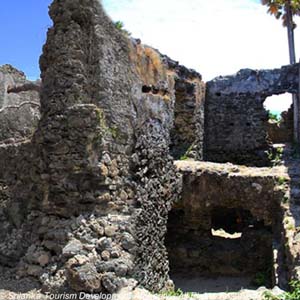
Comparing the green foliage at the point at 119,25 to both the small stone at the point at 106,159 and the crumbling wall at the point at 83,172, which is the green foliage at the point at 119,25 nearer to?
the crumbling wall at the point at 83,172

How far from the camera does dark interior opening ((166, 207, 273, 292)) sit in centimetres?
1055

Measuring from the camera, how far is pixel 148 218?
727 cm

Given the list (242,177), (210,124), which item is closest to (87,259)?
A: (242,177)

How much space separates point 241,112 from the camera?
599 inches

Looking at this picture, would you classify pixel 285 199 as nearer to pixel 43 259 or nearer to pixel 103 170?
pixel 103 170

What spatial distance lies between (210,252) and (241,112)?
6.00m

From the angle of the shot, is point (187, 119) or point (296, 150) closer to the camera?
point (296, 150)

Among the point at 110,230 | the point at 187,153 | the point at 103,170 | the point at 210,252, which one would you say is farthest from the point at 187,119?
the point at 110,230

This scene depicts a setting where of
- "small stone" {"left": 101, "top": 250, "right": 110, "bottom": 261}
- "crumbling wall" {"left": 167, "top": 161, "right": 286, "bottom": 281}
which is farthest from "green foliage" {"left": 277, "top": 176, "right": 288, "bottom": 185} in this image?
"small stone" {"left": 101, "top": 250, "right": 110, "bottom": 261}

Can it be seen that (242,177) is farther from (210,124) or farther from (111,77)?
(210,124)

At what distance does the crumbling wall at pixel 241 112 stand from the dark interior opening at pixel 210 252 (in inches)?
167

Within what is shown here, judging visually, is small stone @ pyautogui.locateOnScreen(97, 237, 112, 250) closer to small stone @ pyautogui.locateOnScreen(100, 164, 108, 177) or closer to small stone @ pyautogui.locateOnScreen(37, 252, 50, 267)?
small stone @ pyautogui.locateOnScreen(37, 252, 50, 267)

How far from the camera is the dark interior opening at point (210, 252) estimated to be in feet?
34.6

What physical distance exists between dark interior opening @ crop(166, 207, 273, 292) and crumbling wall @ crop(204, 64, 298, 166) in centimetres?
425
